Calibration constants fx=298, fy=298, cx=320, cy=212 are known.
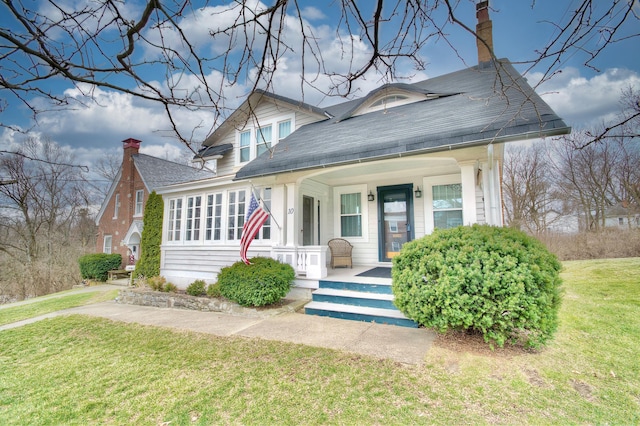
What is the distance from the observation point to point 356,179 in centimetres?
862

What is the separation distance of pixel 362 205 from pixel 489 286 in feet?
17.4

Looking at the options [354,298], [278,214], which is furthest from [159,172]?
[354,298]

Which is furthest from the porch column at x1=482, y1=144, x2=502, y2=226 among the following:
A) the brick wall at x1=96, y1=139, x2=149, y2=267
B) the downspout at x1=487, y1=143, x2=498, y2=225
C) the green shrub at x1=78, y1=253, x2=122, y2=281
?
the green shrub at x1=78, y1=253, x2=122, y2=281

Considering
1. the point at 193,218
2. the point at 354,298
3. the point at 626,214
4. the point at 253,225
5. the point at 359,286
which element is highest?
the point at 626,214

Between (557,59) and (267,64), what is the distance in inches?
83.8

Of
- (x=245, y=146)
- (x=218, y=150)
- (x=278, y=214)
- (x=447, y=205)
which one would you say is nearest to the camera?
(x=447, y=205)

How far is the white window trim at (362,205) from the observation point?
28.0 feet

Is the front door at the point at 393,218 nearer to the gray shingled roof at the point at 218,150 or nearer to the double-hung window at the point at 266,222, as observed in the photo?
the double-hung window at the point at 266,222

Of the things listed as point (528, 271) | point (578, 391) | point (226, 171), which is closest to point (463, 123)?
point (528, 271)

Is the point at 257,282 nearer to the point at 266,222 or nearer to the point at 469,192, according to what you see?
the point at 266,222

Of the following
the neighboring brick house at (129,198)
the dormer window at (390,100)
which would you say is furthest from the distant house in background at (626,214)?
the neighboring brick house at (129,198)

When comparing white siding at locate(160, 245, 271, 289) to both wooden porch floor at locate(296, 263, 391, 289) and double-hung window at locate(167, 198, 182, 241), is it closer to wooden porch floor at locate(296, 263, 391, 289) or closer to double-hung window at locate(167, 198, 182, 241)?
double-hung window at locate(167, 198, 182, 241)

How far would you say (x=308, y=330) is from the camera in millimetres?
4930

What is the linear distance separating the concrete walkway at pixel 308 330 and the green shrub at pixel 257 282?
1.37 feet
